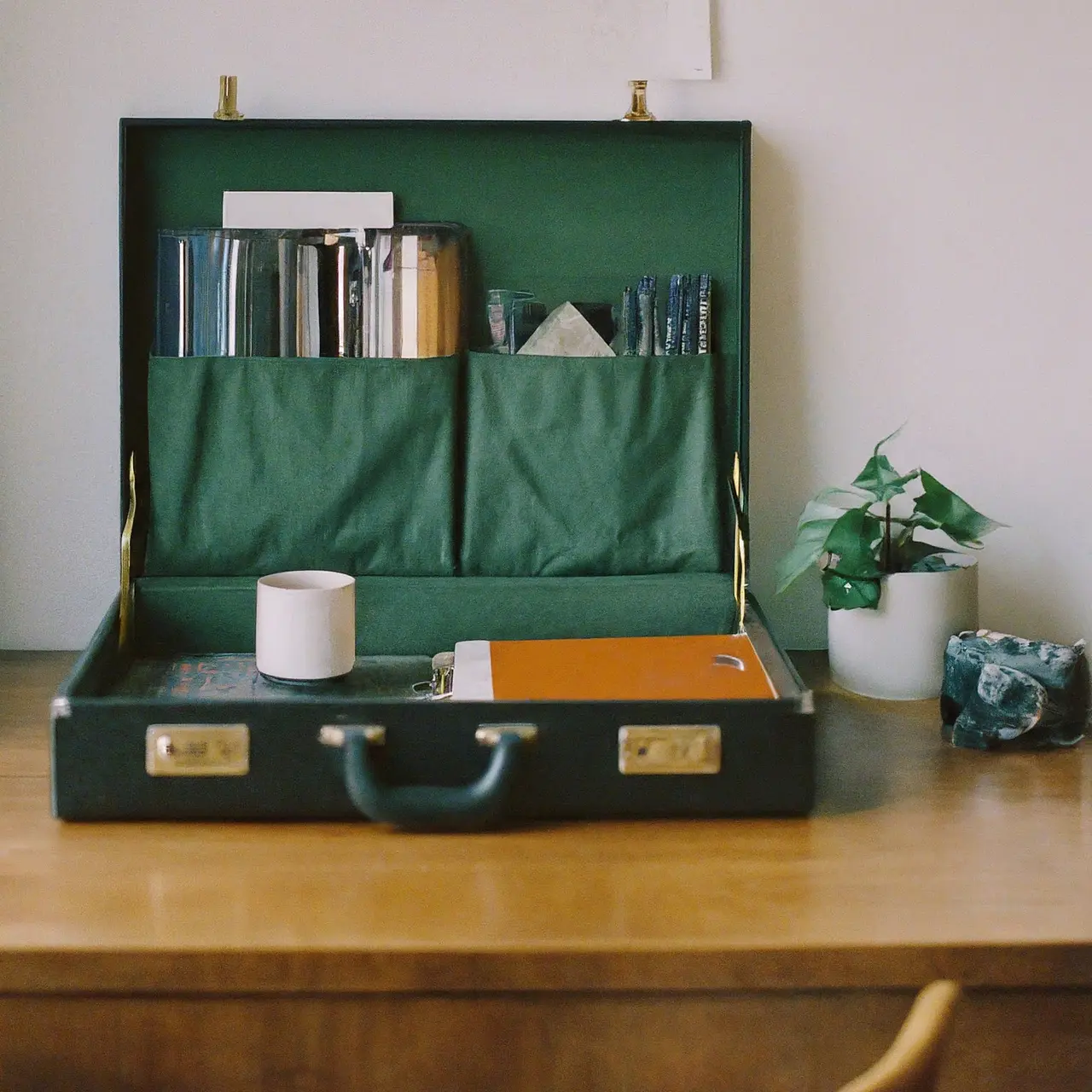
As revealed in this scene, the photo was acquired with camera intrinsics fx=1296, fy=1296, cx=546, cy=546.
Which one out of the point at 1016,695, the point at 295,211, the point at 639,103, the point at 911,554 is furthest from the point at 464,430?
the point at 1016,695

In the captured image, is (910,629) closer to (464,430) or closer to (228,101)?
(464,430)

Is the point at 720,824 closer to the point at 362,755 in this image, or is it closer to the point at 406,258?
the point at 362,755

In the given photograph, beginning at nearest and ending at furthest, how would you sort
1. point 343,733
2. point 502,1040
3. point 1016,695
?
point 502,1040 → point 343,733 → point 1016,695

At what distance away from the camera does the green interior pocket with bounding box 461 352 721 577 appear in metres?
1.40

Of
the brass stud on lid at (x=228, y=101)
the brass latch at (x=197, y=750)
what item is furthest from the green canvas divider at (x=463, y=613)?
the brass stud on lid at (x=228, y=101)

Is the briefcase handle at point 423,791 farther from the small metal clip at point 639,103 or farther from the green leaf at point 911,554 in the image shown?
the small metal clip at point 639,103

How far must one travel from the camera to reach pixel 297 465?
1.39 meters

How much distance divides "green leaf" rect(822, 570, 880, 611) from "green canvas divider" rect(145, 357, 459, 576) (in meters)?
0.40

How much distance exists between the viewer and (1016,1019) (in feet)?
2.85

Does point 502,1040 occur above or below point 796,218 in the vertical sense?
below

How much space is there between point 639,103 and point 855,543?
0.52 meters

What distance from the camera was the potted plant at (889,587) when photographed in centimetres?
129

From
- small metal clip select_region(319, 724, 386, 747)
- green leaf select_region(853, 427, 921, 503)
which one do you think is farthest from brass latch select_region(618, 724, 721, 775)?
green leaf select_region(853, 427, 921, 503)

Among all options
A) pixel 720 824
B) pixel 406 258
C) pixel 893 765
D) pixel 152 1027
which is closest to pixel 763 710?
pixel 720 824
